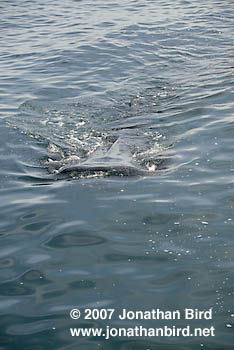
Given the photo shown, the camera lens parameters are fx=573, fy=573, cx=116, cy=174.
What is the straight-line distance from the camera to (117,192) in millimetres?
8539

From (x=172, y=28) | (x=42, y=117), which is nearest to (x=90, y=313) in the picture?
(x=42, y=117)

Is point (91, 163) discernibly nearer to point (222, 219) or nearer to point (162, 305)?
point (222, 219)

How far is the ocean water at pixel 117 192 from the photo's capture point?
19.7 feet

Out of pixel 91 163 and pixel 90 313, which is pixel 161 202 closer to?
pixel 91 163

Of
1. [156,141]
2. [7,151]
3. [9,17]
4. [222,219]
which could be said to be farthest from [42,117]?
[9,17]

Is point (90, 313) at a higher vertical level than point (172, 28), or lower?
lower

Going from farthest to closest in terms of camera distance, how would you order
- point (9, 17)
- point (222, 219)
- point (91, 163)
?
point (9, 17) → point (91, 163) → point (222, 219)

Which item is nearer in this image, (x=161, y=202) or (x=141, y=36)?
(x=161, y=202)

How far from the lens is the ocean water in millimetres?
6008

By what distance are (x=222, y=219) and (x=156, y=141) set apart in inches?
127

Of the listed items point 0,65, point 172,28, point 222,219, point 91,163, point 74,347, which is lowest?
point 74,347

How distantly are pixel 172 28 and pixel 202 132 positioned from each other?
940 centimetres

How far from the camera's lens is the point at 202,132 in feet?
35.2

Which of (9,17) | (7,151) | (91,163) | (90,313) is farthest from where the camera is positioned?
(9,17)
